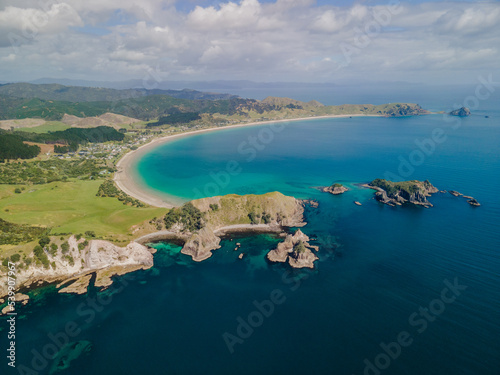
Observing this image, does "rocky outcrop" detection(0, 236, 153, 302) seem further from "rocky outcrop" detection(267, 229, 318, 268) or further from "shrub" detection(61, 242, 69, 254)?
"rocky outcrop" detection(267, 229, 318, 268)

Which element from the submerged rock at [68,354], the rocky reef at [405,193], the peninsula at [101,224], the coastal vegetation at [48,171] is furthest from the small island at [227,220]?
the coastal vegetation at [48,171]

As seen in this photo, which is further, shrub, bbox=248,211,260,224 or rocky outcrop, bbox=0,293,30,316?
shrub, bbox=248,211,260,224

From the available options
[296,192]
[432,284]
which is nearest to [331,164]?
[296,192]

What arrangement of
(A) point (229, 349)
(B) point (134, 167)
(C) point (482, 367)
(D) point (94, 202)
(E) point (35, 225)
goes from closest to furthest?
(C) point (482, 367) < (A) point (229, 349) < (E) point (35, 225) < (D) point (94, 202) < (B) point (134, 167)

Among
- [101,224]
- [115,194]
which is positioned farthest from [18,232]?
[115,194]

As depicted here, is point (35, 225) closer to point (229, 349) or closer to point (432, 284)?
point (229, 349)

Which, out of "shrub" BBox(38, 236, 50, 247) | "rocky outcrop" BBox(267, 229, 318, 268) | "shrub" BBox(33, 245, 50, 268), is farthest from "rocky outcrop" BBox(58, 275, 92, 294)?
"rocky outcrop" BBox(267, 229, 318, 268)
